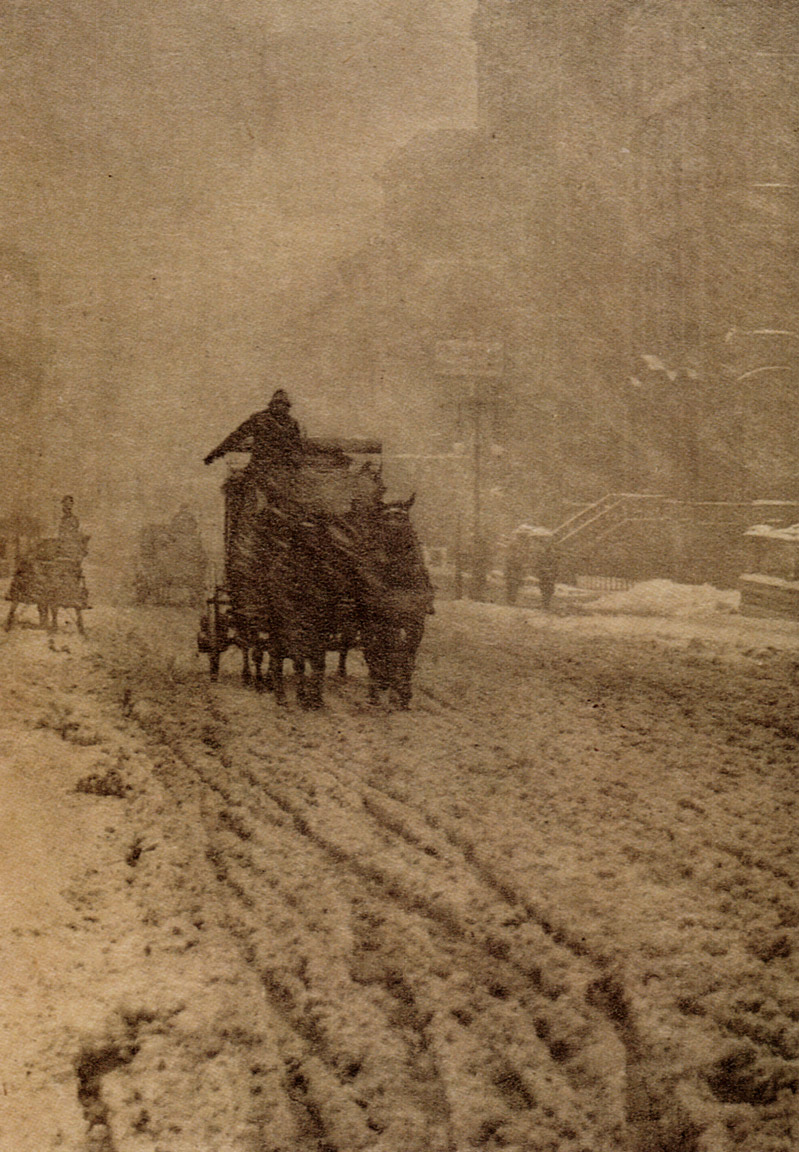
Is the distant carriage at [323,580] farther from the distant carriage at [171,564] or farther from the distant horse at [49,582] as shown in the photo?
the distant carriage at [171,564]

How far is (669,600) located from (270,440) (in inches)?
263

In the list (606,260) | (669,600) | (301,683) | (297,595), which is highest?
(606,260)

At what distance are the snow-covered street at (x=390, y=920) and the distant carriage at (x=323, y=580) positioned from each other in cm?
34

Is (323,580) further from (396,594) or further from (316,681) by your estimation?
(316,681)

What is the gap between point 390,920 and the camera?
3.35 metres

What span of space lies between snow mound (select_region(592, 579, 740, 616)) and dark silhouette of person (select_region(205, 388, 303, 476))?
5.48 meters

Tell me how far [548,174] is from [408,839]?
36.3 feet

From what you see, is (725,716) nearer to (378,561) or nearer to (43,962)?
(378,561)

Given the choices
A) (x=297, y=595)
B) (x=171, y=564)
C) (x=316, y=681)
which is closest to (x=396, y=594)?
(x=297, y=595)

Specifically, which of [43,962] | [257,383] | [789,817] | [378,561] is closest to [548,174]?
[257,383]

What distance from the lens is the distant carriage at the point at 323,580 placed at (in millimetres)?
5316

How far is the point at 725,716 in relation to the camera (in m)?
5.48

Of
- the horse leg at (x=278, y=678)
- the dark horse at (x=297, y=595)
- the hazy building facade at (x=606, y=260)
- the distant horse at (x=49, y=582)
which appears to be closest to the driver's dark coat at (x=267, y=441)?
the dark horse at (x=297, y=595)

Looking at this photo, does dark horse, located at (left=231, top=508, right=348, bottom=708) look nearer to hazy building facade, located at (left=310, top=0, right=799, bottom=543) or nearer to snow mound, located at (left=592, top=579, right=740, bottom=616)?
hazy building facade, located at (left=310, top=0, right=799, bottom=543)
